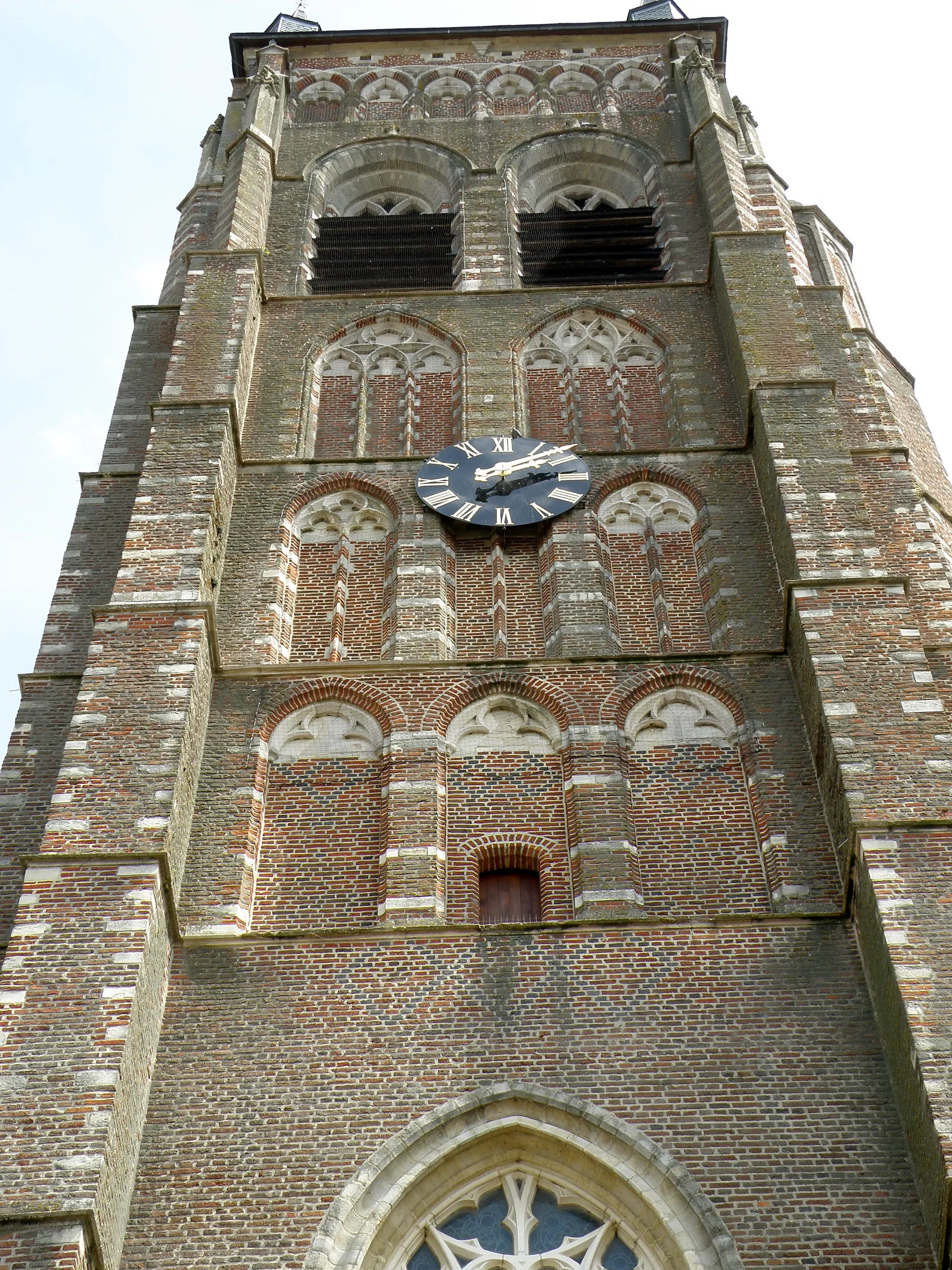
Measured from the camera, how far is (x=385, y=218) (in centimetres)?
2753

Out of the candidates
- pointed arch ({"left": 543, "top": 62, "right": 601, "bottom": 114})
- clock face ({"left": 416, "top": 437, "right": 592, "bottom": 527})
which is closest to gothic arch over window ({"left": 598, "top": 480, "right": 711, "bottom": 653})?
clock face ({"left": 416, "top": 437, "right": 592, "bottom": 527})

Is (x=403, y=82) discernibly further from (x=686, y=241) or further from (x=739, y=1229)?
(x=739, y=1229)

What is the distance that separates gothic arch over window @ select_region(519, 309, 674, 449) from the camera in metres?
22.1

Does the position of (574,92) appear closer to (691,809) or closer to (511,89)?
(511,89)

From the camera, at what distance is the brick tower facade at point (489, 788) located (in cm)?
1310

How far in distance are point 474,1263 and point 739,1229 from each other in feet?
6.08

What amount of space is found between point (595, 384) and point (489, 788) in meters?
7.85

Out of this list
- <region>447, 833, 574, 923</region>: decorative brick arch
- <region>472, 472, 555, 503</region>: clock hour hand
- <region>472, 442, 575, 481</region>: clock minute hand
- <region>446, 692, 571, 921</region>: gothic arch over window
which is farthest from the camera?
<region>472, 442, 575, 481</region>: clock minute hand

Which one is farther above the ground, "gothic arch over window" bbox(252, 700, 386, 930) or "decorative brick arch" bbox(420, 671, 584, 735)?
"decorative brick arch" bbox(420, 671, 584, 735)

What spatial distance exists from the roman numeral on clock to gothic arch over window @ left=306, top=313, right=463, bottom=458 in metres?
1.24

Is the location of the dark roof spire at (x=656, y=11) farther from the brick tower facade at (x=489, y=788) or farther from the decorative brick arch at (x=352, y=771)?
the decorative brick arch at (x=352, y=771)

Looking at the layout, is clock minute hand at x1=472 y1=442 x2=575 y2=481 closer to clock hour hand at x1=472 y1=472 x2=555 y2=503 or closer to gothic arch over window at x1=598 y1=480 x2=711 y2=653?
clock hour hand at x1=472 y1=472 x2=555 y2=503

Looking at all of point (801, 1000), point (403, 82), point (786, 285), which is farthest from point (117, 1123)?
point (403, 82)

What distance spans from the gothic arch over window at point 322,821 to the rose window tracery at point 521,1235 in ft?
9.39
